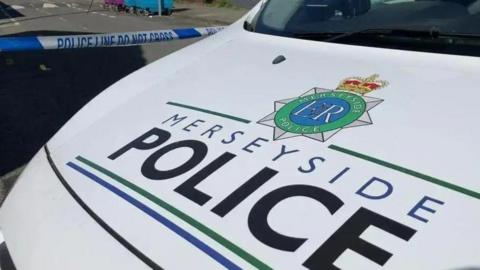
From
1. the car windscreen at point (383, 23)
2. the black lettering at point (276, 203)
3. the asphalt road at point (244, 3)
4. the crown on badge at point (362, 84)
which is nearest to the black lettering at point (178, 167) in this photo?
the black lettering at point (276, 203)

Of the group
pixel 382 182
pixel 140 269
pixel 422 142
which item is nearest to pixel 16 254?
pixel 140 269

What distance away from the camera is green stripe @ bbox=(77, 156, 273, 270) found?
1.12 m

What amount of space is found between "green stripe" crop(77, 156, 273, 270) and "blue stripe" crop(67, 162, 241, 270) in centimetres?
3

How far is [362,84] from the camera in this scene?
5.27ft

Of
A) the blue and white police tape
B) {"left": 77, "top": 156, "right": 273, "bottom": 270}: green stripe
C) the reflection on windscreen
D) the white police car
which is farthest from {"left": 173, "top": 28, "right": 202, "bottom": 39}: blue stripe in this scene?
{"left": 77, "top": 156, "right": 273, "bottom": 270}: green stripe

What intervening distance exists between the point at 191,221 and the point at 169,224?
58 mm

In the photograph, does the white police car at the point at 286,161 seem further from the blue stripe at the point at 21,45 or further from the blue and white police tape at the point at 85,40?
the blue stripe at the point at 21,45

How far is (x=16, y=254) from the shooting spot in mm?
1451

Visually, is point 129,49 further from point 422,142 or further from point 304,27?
point 422,142

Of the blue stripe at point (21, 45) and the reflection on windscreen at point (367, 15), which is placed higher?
the reflection on windscreen at point (367, 15)

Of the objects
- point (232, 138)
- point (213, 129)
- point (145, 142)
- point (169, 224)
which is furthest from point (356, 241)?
point (145, 142)

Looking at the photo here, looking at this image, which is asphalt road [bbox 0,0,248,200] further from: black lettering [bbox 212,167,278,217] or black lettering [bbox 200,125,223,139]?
black lettering [bbox 212,167,278,217]

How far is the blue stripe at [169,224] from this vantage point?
1.14 metres

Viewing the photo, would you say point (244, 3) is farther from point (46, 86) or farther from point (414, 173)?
point (414, 173)
